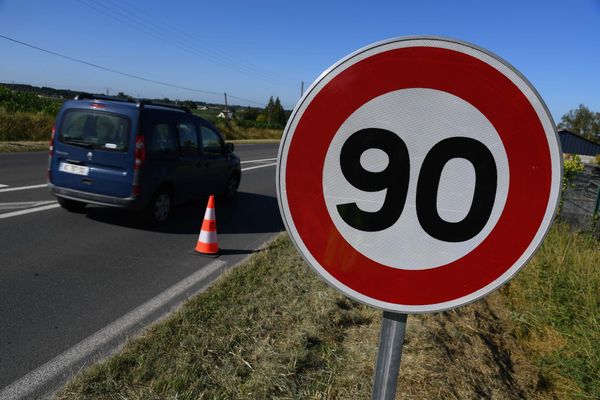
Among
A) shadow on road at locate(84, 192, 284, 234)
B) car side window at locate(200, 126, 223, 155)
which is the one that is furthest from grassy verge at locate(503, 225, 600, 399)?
car side window at locate(200, 126, 223, 155)

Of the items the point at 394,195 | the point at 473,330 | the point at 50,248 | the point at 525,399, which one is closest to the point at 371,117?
the point at 394,195

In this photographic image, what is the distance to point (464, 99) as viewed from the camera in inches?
41.3

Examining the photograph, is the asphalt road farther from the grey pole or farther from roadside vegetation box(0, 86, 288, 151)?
roadside vegetation box(0, 86, 288, 151)

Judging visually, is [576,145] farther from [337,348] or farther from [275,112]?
[337,348]

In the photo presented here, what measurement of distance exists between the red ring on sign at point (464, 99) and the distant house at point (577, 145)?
6833 cm

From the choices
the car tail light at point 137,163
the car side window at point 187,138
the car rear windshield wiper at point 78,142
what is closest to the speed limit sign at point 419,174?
the car tail light at point 137,163

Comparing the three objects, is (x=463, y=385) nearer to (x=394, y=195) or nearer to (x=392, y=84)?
(x=394, y=195)

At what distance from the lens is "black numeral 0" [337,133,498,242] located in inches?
42.5

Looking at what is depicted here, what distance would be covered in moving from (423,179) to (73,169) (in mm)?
6968

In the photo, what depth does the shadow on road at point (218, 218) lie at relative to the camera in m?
7.31

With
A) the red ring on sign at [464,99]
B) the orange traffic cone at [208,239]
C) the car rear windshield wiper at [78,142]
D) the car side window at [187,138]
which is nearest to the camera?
the red ring on sign at [464,99]

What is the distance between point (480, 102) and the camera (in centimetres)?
105

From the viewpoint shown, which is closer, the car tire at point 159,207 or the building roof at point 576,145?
the car tire at point 159,207

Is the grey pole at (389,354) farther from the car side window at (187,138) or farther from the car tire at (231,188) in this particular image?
the car tire at (231,188)
